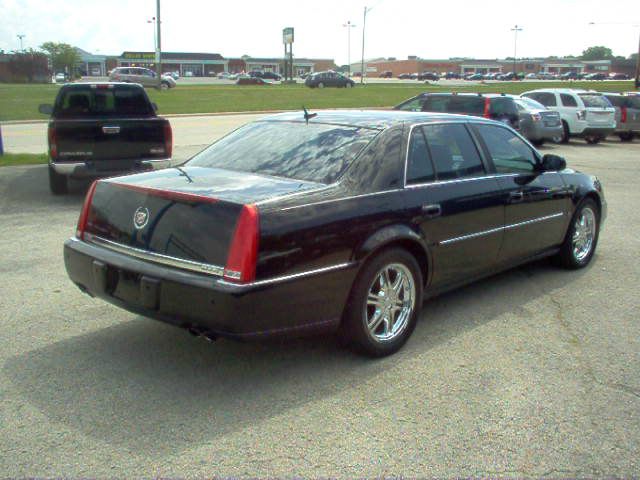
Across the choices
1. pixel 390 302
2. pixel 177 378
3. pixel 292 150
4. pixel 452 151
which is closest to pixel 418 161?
pixel 452 151

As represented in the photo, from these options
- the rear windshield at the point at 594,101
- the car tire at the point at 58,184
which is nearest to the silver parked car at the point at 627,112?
the rear windshield at the point at 594,101

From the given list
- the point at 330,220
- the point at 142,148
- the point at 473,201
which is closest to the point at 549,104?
the point at 142,148

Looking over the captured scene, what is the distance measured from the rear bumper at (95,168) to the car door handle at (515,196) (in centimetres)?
602

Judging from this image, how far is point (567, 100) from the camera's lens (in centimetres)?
2264

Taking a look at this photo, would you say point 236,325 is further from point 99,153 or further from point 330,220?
point 99,153

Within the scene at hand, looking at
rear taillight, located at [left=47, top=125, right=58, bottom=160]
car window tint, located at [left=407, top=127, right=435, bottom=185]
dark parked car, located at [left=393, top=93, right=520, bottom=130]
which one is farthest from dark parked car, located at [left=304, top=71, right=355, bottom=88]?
car window tint, located at [left=407, top=127, right=435, bottom=185]

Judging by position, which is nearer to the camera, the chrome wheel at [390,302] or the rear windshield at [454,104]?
the chrome wheel at [390,302]

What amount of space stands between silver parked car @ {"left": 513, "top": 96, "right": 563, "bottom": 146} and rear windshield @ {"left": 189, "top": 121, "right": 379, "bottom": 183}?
14571 mm

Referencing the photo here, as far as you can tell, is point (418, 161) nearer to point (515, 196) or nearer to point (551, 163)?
point (515, 196)

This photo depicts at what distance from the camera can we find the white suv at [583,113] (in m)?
22.1

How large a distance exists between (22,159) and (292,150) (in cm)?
1124

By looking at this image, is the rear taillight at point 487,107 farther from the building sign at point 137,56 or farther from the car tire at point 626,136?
the building sign at point 137,56

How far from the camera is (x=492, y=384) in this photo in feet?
13.9

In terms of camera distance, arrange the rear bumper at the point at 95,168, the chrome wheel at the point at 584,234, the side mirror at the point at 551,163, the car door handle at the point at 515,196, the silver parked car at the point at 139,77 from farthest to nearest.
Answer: the silver parked car at the point at 139,77
the rear bumper at the point at 95,168
the chrome wheel at the point at 584,234
the side mirror at the point at 551,163
the car door handle at the point at 515,196
